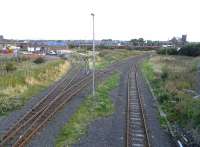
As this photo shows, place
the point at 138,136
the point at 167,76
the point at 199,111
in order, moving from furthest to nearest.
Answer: the point at 167,76 → the point at 199,111 → the point at 138,136

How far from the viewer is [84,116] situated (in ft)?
68.1

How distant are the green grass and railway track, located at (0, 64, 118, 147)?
1.43 metres

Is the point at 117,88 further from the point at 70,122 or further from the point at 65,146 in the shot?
the point at 65,146

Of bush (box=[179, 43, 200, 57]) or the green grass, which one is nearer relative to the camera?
the green grass

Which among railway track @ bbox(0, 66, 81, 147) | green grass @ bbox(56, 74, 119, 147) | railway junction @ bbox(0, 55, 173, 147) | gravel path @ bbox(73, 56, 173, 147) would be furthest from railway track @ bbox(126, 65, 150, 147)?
railway track @ bbox(0, 66, 81, 147)

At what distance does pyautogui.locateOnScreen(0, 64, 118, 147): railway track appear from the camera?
15.5m

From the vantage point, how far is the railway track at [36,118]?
1550cm

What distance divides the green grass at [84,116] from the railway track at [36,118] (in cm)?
143

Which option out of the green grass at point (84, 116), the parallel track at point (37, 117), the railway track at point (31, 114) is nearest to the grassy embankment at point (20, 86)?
the railway track at point (31, 114)

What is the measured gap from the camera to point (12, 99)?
24906 mm

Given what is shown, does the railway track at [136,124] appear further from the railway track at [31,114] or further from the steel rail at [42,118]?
the railway track at [31,114]

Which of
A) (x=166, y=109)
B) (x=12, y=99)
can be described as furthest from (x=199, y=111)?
(x=12, y=99)

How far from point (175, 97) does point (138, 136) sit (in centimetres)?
997

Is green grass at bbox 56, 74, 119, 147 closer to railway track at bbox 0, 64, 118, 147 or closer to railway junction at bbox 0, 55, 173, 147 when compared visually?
railway junction at bbox 0, 55, 173, 147
